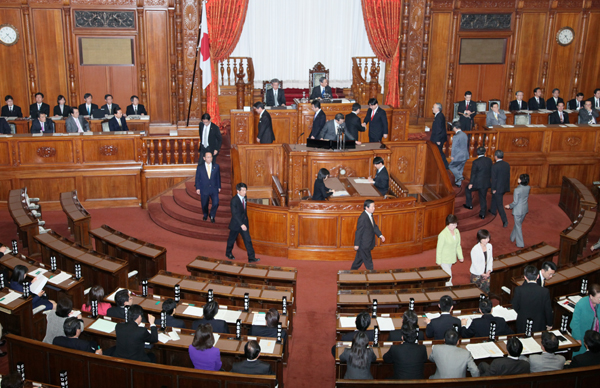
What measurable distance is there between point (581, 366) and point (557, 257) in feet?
16.2

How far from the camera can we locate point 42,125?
1214 centimetres

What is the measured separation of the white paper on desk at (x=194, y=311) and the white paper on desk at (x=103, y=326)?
78cm

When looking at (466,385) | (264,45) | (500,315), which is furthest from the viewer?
(264,45)

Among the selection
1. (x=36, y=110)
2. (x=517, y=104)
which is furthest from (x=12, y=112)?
(x=517, y=104)

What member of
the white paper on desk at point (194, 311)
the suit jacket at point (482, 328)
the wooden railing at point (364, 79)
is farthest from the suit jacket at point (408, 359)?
the wooden railing at point (364, 79)

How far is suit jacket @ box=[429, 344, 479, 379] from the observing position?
17.3 feet

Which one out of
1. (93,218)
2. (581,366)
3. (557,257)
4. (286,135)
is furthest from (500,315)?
(93,218)

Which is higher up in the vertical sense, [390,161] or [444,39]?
[444,39]

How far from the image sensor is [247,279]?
7.60 m

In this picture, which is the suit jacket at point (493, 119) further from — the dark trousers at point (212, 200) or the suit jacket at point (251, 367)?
the suit jacket at point (251, 367)

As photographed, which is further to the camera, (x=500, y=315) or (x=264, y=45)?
(x=264, y=45)

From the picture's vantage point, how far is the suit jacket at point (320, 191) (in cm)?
970

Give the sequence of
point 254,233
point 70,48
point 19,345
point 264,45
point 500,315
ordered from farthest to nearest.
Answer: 1. point 264,45
2. point 70,48
3. point 254,233
4. point 500,315
5. point 19,345

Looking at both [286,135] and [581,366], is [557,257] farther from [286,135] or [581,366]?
[286,135]
